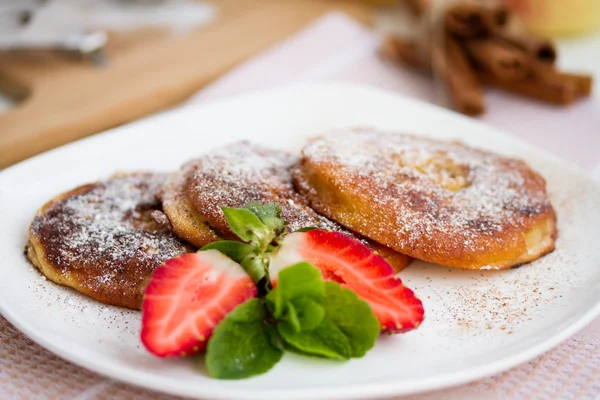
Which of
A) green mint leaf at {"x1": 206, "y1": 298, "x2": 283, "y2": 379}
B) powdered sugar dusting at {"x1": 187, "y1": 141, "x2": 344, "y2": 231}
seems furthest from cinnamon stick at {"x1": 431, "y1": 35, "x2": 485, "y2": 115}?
green mint leaf at {"x1": 206, "y1": 298, "x2": 283, "y2": 379}

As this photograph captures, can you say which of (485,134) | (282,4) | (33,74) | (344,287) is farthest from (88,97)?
(344,287)

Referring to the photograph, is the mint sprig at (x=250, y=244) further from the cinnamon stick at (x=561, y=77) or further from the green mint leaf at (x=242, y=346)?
the cinnamon stick at (x=561, y=77)

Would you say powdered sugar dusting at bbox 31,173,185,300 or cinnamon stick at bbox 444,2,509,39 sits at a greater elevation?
cinnamon stick at bbox 444,2,509,39

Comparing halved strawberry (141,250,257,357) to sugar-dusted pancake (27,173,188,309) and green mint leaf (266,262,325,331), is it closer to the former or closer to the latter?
green mint leaf (266,262,325,331)

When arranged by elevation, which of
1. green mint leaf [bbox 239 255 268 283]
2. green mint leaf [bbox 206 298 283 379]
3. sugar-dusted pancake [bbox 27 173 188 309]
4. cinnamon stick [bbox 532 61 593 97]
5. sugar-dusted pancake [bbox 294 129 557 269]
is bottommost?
sugar-dusted pancake [bbox 27 173 188 309]

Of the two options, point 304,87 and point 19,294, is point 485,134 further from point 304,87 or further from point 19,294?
point 19,294

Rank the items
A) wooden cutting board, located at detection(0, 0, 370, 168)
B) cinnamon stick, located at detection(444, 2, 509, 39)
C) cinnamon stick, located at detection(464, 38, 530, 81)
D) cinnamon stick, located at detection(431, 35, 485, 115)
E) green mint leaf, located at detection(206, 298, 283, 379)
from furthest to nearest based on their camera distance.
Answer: cinnamon stick, located at detection(444, 2, 509, 39) < cinnamon stick, located at detection(464, 38, 530, 81) < cinnamon stick, located at detection(431, 35, 485, 115) < wooden cutting board, located at detection(0, 0, 370, 168) < green mint leaf, located at detection(206, 298, 283, 379)
